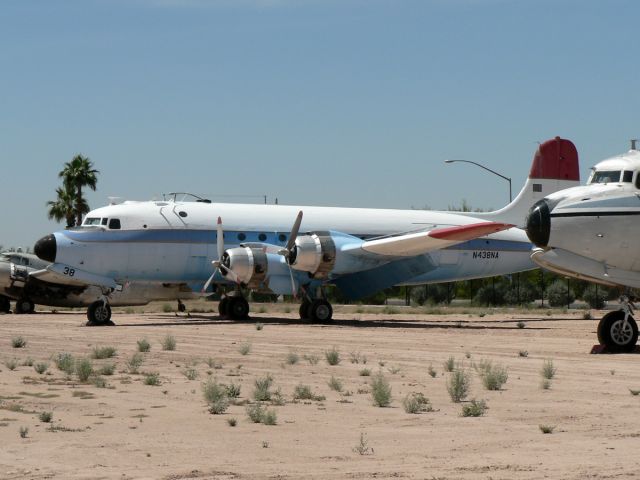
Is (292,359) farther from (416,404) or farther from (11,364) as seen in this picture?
(416,404)

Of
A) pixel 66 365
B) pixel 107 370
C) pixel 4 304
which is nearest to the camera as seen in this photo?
pixel 107 370

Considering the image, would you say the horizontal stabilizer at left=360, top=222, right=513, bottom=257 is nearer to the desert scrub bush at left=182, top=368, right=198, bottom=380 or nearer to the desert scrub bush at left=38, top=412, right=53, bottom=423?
the desert scrub bush at left=182, top=368, right=198, bottom=380

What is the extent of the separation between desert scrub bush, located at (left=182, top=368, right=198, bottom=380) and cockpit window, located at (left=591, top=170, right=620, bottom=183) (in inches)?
345

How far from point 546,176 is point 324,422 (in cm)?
3124

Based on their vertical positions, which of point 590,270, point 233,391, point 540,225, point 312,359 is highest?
point 540,225

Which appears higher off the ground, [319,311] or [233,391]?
[319,311]

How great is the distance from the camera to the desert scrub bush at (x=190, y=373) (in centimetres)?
1675

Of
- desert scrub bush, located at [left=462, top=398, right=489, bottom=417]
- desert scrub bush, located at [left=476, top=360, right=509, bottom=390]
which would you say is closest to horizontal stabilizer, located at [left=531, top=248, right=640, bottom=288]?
desert scrub bush, located at [left=476, top=360, right=509, bottom=390]

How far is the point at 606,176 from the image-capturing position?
20812 millimetres

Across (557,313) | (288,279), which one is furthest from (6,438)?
(557,313)

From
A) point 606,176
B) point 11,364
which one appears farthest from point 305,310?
point 11,364

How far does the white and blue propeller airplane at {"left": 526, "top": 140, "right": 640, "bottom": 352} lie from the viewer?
1986 cm

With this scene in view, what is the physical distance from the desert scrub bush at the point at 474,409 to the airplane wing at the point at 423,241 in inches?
741

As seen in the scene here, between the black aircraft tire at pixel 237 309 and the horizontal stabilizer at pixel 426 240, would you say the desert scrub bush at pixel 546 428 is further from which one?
the black aircraft tire at pixel 237 309
